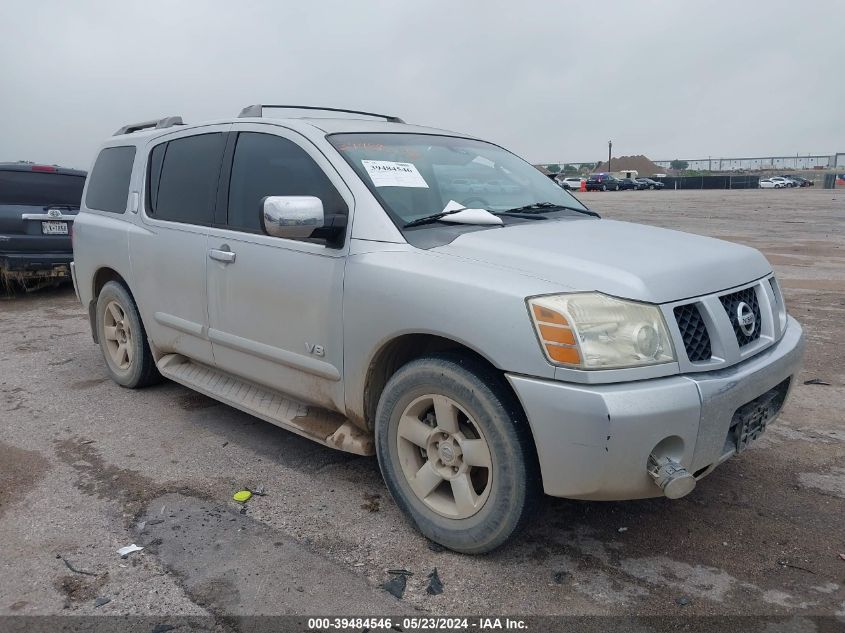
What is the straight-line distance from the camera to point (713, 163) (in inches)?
3497

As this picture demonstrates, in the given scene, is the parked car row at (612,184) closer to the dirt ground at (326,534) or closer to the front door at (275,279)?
the dirt ground at (326,534)

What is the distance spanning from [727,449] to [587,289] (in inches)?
34.0

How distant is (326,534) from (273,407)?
0.86 m

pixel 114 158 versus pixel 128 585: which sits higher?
pixel 114 158

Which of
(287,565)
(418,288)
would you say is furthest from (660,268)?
(287,565)

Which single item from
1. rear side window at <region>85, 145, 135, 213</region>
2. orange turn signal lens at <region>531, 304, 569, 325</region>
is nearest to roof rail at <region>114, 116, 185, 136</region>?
rear side window at <region>85, 145, 135, 213</region>

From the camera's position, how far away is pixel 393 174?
11.0 ft

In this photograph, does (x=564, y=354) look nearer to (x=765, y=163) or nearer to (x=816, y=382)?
(x=816, y=382)

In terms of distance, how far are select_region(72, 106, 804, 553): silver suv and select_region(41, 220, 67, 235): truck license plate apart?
513cm

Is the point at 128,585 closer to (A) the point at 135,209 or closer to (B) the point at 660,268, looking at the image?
(B) the point at 660,268

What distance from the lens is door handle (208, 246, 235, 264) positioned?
3.66 m

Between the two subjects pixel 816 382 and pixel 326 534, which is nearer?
pixel 326 534

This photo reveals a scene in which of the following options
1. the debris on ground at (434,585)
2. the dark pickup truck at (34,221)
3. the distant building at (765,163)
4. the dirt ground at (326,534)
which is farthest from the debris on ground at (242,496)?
the distant building at (765,163)

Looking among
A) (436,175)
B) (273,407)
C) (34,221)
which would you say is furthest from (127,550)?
(34,221)
